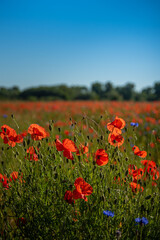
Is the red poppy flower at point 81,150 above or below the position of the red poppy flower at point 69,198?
above

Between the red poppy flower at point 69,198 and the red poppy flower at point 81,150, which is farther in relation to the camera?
the red poppy flower at point 81,150

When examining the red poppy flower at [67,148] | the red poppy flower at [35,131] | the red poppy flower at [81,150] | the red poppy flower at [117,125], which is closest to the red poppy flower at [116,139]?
the red poppy flower at [117,125]

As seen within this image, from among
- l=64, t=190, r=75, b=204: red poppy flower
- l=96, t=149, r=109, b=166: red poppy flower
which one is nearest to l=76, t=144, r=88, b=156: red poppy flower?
l=96, t=149, r=109, b=166: red poppy flower

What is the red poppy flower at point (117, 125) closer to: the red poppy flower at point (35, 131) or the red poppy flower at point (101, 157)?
the red poppy flower at point (101, 157)

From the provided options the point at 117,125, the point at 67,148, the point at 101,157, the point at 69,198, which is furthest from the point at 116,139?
the point at 69,198

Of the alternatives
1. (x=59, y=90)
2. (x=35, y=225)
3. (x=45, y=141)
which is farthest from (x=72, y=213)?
(x=59, y=90)

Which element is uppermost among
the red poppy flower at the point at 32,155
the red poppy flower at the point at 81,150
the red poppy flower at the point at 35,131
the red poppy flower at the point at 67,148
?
the red poppy flower at the point at 35,131

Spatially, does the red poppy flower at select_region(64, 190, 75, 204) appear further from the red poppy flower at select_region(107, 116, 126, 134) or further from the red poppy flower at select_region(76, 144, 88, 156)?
the red poppy flower at select_region(107, 116, 126, 134)

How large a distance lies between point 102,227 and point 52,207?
0.30 m

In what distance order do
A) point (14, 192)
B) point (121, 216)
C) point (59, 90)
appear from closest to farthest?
point (121, 216), point (14, 192), point (59, 90)

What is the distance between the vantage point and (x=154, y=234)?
3.92ft

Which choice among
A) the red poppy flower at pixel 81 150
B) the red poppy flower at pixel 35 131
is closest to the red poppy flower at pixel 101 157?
the red poppy flower at pixel 81 150

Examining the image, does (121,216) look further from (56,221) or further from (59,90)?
(59,90)

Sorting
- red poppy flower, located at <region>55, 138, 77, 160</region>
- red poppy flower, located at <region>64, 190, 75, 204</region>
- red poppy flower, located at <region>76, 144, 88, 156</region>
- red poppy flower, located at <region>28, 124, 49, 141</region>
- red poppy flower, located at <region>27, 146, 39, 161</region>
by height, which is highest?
red poppy flower, located at <region>28, 124, 49, 141</region>
